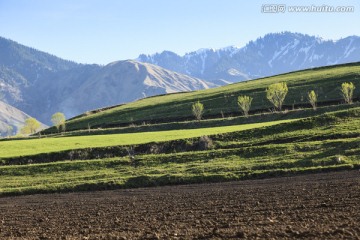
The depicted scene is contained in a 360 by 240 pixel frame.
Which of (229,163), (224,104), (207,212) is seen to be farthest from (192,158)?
(224,104)

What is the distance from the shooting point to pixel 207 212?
29953 mm

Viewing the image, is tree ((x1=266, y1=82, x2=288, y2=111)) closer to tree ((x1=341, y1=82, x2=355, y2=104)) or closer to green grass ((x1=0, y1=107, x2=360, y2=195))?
tree ((x1=341, y1=82, x2=355, y2=104))

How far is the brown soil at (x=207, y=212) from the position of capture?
2316 centimetres

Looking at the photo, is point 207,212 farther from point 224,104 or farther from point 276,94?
point 224,104

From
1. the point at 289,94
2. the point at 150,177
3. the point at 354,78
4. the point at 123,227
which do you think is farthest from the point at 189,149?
the point at 354,78

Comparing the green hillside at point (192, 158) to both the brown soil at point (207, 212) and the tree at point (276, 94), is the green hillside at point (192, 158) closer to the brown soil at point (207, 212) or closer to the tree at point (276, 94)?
the brown soil at point (207, 212)

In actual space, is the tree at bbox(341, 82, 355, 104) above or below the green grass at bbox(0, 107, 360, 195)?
above

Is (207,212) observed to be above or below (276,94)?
below

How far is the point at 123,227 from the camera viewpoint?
91.0 feet

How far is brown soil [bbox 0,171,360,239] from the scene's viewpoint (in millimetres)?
23156

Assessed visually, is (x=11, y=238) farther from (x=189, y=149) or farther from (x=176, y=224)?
(x=189, y=149)

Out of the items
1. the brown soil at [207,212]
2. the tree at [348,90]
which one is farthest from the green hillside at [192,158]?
the tree at [348,90]

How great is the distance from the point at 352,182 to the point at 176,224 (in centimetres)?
1606

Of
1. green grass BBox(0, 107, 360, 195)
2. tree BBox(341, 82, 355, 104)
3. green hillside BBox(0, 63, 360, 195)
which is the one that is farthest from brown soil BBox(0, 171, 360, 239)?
tree BBox(341, 82, 355, 104)
